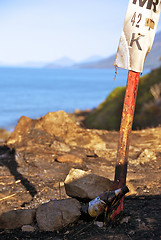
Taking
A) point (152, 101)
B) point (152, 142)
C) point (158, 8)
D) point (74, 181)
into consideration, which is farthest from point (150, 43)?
point (152, 101)

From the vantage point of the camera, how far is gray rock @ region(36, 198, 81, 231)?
385 centimetres

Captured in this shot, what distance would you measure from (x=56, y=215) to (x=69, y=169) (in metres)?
2.13

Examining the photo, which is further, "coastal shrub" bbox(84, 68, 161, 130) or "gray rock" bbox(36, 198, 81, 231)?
"coastal shrub" bbox(84, 68, 161, 130)

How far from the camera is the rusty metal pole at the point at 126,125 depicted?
3.60 meters

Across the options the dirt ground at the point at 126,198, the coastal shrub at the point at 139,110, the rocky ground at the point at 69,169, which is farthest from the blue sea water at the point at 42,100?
the dirt ground at the point at 126,198

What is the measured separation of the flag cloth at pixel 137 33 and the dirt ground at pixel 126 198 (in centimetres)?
192

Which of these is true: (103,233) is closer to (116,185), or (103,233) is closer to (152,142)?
(116,185)

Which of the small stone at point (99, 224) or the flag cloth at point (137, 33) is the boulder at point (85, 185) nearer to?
the small stone at point (99, 224)

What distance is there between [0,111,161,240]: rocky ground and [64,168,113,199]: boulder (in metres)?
0.21

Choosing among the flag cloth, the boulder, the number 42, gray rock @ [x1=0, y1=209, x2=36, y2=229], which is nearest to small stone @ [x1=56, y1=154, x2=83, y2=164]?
the boulder

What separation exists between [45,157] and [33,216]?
2.55 meters

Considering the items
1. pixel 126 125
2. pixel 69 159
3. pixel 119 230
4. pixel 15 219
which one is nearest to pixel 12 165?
pixel 69 159

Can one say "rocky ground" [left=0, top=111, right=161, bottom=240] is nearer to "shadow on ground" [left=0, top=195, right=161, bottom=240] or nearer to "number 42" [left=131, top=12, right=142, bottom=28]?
"shadow on ground" [left=0, top=195, right=161, bottom=240]

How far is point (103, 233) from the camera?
3.58 metres
